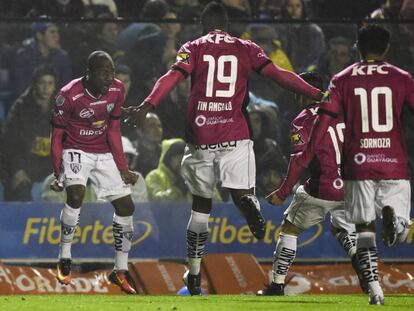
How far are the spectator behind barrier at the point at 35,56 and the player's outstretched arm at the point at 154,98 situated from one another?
340cm

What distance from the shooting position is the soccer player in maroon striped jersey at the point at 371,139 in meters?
8.59

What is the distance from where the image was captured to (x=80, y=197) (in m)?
11.2

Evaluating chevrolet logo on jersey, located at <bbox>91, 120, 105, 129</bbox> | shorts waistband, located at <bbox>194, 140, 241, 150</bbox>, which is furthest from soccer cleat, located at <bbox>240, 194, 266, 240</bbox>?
chevrolet logo on jersey, located at <bbox>91, 120, 105, 129</bbox>

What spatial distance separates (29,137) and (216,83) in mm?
3648

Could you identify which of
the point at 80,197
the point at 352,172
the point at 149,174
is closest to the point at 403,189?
the point at 352,172

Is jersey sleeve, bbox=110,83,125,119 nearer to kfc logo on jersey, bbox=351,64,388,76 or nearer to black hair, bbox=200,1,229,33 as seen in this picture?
black hair, bbox=200,1,229,33

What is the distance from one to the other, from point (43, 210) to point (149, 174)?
1.18m

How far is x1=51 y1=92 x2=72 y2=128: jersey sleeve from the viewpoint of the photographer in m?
11.3

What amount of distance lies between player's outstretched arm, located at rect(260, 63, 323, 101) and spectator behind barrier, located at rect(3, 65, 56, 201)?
3.75m

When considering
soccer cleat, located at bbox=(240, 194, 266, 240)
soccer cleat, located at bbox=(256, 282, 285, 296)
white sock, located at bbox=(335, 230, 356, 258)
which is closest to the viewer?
soccer cleat, located at bbox=(240, 194, 266, 240)

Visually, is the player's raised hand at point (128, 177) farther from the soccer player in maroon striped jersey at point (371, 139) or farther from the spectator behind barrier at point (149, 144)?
the soccer player in maroon striped jersey at point (371, 139)

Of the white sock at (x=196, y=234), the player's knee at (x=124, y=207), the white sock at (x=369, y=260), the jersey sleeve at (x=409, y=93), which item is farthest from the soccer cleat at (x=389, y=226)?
the player's knee at (x=124, y=207)

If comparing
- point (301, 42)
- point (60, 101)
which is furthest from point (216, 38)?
point (301, 42)

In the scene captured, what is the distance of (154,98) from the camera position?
9758mm
